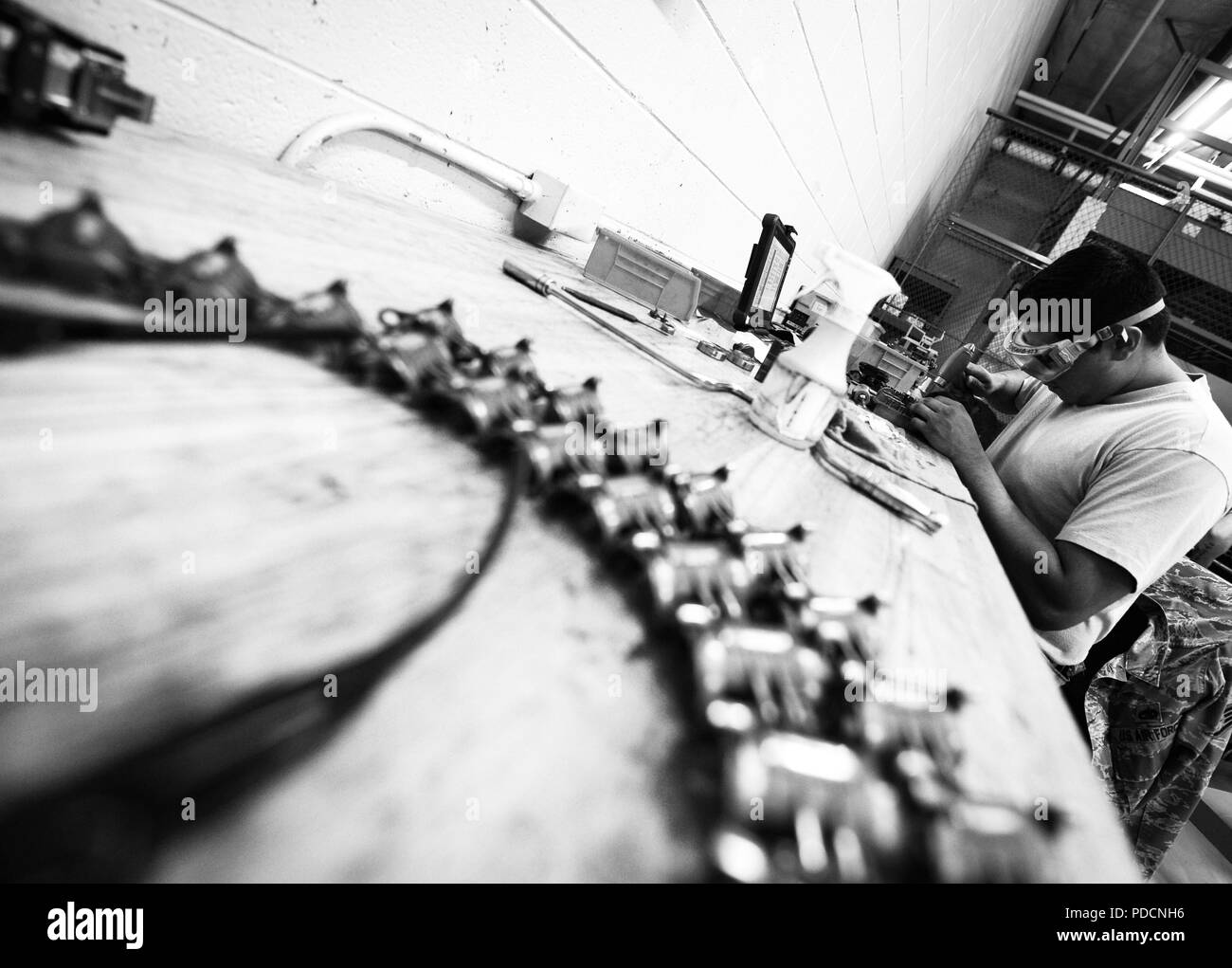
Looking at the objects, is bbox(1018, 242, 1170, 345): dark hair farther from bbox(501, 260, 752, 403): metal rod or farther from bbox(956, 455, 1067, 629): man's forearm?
bbox(501, 260, 752, 403): metal rod

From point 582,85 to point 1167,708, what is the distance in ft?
6.81

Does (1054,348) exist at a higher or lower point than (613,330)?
higher

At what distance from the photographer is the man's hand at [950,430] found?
4.50 feet

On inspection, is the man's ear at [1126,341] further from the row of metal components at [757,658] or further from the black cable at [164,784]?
the black cable at [164,784]

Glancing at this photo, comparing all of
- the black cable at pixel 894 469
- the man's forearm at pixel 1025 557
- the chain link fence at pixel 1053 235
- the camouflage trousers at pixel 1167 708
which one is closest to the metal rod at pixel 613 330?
the black cable at pixel 894 469

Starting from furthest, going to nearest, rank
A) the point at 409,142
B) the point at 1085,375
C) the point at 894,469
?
1. the point at 1085,375
2. the point at 894,469
3. the point at 409,142

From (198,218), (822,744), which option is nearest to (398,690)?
(822,744)

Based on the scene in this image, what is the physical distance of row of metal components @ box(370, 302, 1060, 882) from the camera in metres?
0.25

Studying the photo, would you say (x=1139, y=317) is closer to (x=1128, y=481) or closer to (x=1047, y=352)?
(x=1047, y=352)

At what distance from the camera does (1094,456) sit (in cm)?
129

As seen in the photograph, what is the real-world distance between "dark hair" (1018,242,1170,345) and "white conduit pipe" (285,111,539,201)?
4.66ft

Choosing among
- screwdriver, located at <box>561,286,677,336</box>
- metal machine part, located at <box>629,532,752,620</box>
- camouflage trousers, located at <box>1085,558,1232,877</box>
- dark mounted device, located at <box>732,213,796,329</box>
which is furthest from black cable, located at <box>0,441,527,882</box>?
camouflage trousers, located at <box>1085,558,1232,877</box>

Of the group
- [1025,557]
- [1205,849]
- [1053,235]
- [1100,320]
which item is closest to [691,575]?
[1025,557]

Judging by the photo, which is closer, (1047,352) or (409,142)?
(409,142)
